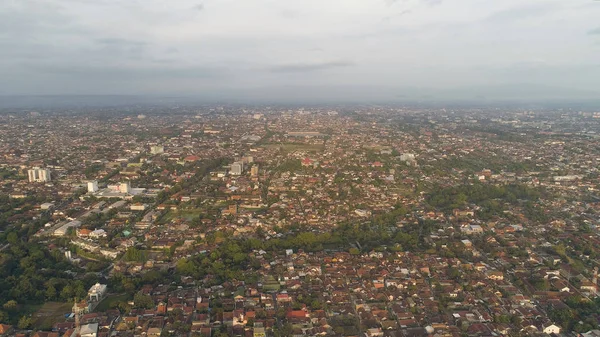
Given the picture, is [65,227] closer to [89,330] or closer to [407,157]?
[89,330]

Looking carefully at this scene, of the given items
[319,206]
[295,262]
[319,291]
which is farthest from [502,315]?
[319,206]

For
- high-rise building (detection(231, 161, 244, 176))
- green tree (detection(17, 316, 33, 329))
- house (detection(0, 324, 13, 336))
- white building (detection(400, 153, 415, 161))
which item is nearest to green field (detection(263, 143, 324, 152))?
white building (detection(400, 153, 415, 161))

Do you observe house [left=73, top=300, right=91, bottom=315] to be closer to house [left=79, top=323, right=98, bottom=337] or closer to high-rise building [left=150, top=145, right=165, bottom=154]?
house [left=79, top=323, right=98, bottom=337]

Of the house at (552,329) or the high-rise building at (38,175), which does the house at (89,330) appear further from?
the high-rise building at (38,175)

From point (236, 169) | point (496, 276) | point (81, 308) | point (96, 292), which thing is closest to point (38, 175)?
point (236, 169)

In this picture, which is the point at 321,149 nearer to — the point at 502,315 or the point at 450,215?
the point at 450,215

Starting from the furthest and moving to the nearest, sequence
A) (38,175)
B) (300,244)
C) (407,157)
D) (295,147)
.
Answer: (295,147), (407,157), (38,175), (300,244)
